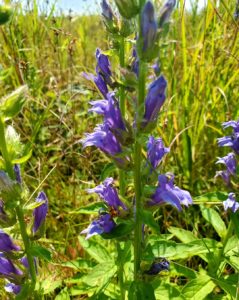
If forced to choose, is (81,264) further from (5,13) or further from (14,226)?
(5,13)

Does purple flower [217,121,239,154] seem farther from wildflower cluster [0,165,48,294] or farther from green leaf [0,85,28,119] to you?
green leaf [0,85,28,119]

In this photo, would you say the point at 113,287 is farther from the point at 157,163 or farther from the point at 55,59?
the point at 55,59

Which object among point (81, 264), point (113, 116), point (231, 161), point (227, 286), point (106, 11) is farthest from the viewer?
point (231, 161)

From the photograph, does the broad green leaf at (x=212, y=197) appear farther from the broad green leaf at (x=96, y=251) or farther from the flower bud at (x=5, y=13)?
the flower bud at (x=5, y=13)

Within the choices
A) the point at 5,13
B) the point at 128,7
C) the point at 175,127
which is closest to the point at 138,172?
the point at 128,7

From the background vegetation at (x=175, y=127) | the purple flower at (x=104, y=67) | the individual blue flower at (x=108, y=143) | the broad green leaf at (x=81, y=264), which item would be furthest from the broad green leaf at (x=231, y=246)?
the purple flower at (x=104, y=67)

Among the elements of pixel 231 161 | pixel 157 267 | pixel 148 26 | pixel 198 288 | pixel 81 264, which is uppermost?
pixel 148 26

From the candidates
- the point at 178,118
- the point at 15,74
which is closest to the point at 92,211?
the point at 178,118
